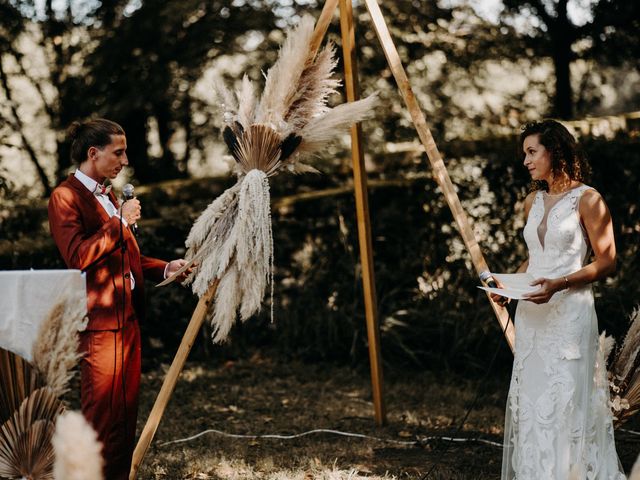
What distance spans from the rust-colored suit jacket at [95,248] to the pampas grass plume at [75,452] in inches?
61.3

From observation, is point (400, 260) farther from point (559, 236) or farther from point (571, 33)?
point (559, 236)

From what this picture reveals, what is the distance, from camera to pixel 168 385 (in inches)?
139

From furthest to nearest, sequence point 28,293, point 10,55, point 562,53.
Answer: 1. point 10,55
2. point 562,53
3. point 28,293

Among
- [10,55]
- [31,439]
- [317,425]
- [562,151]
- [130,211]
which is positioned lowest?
[317,425]

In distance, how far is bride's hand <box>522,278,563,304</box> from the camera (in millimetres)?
3266

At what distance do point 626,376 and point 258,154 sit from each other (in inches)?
81.4

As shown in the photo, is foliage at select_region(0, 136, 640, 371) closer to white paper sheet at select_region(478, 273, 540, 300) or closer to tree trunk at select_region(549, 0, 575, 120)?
tree trunk at select_region(549, 0, 575, 120)

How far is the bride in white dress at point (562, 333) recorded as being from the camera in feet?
11.0

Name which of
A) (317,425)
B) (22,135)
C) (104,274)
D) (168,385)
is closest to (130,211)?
(104,274)

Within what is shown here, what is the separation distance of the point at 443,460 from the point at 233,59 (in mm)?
5175

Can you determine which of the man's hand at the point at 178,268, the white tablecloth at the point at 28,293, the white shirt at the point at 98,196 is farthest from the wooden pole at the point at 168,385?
the white tablecloth at the point at 28,293

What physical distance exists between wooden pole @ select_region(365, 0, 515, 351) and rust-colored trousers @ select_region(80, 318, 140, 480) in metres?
1.64

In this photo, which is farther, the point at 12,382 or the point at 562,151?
the point at 562,151

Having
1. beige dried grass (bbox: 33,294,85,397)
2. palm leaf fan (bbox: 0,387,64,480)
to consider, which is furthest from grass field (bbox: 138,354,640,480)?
beige dried grass (bbox: 33,294,85,397)
